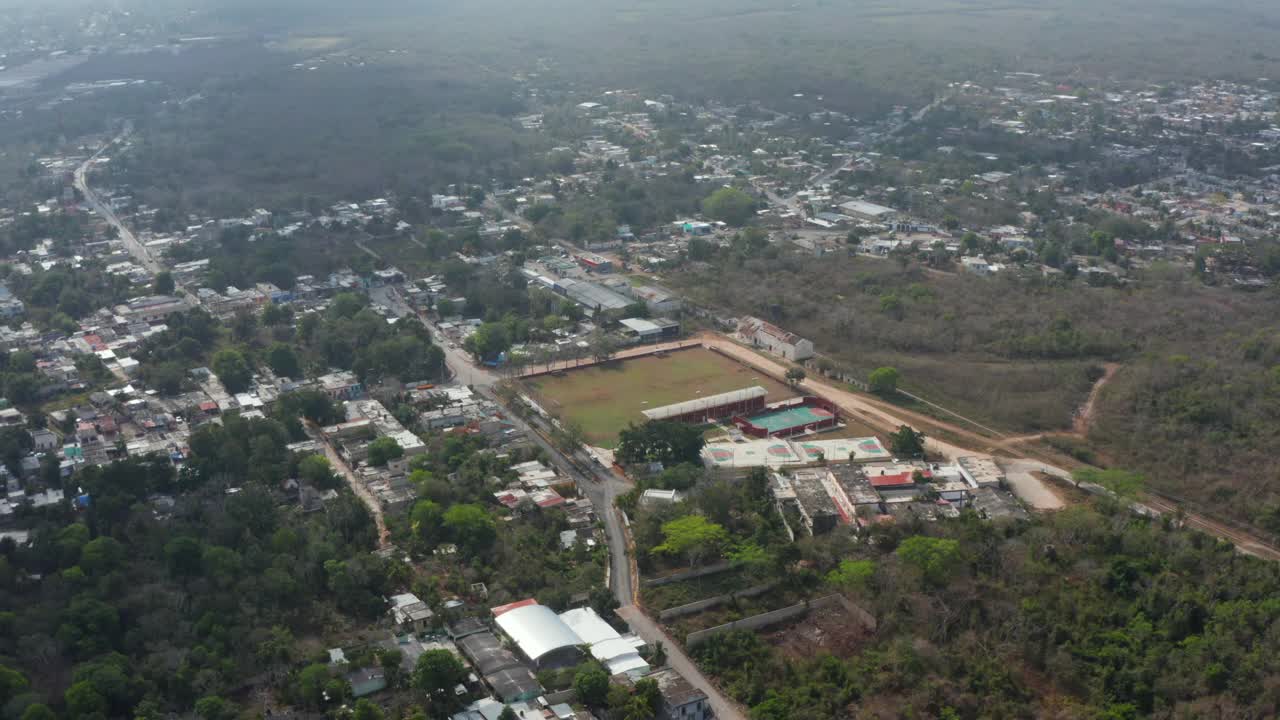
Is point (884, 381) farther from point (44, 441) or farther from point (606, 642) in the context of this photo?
point (44, 441)

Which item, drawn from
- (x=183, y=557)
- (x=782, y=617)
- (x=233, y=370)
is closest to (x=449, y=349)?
(x=233, y=370)

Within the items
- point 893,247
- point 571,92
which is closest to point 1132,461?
point 893,247

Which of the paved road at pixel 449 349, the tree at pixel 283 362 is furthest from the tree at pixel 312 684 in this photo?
the tree at pixel 283 362

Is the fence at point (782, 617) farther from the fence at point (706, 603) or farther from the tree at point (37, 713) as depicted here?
the tree at point (37, 713)

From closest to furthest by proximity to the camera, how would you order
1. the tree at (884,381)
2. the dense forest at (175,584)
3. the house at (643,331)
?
the dense forest at (175,584) → the tree at (884,381) → the house at (643,331)

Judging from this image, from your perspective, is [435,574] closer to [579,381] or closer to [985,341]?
[579,381]

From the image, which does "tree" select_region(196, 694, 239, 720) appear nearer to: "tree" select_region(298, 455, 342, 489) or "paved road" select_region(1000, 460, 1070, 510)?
"tree" select_region(298, 455, 342, 489)
